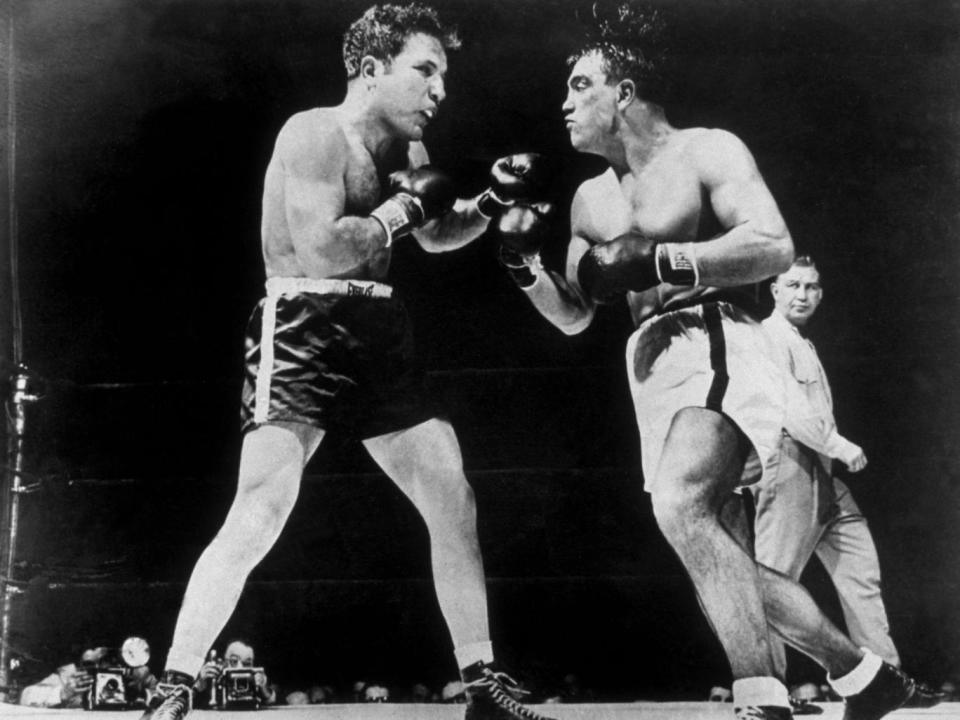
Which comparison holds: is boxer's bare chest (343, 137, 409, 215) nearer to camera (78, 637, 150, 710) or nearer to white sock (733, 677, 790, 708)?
camera (78, 637, 150, 710)

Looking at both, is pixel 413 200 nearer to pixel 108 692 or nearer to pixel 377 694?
pixel 377 694

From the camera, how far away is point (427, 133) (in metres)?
3.73

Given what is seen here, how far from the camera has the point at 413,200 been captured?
3488 millimetres

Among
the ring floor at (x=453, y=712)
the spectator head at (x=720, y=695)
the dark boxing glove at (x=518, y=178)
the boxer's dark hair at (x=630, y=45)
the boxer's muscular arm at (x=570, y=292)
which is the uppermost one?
the boxer's dark hair at (x=630, y=45)

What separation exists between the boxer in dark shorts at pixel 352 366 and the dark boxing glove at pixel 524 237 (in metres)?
0.10

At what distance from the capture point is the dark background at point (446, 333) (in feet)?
11.6

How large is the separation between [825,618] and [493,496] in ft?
3.76

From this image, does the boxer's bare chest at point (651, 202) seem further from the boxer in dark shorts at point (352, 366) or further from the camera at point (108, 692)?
the camera at point (108, 692)

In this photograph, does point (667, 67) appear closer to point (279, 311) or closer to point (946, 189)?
point (946, 189)

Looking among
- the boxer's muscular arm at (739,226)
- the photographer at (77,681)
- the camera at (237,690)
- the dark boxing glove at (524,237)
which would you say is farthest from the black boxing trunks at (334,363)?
the boxer's muscular arm at (739,226)

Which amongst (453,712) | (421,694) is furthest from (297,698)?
(453,712)

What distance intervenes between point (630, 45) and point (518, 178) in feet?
2.17

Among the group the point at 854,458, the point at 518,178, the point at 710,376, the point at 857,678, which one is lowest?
the point at 857,678

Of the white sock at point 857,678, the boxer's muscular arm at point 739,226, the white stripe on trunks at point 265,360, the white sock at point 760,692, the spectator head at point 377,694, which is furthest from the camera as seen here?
the spectator head at point 377,694
